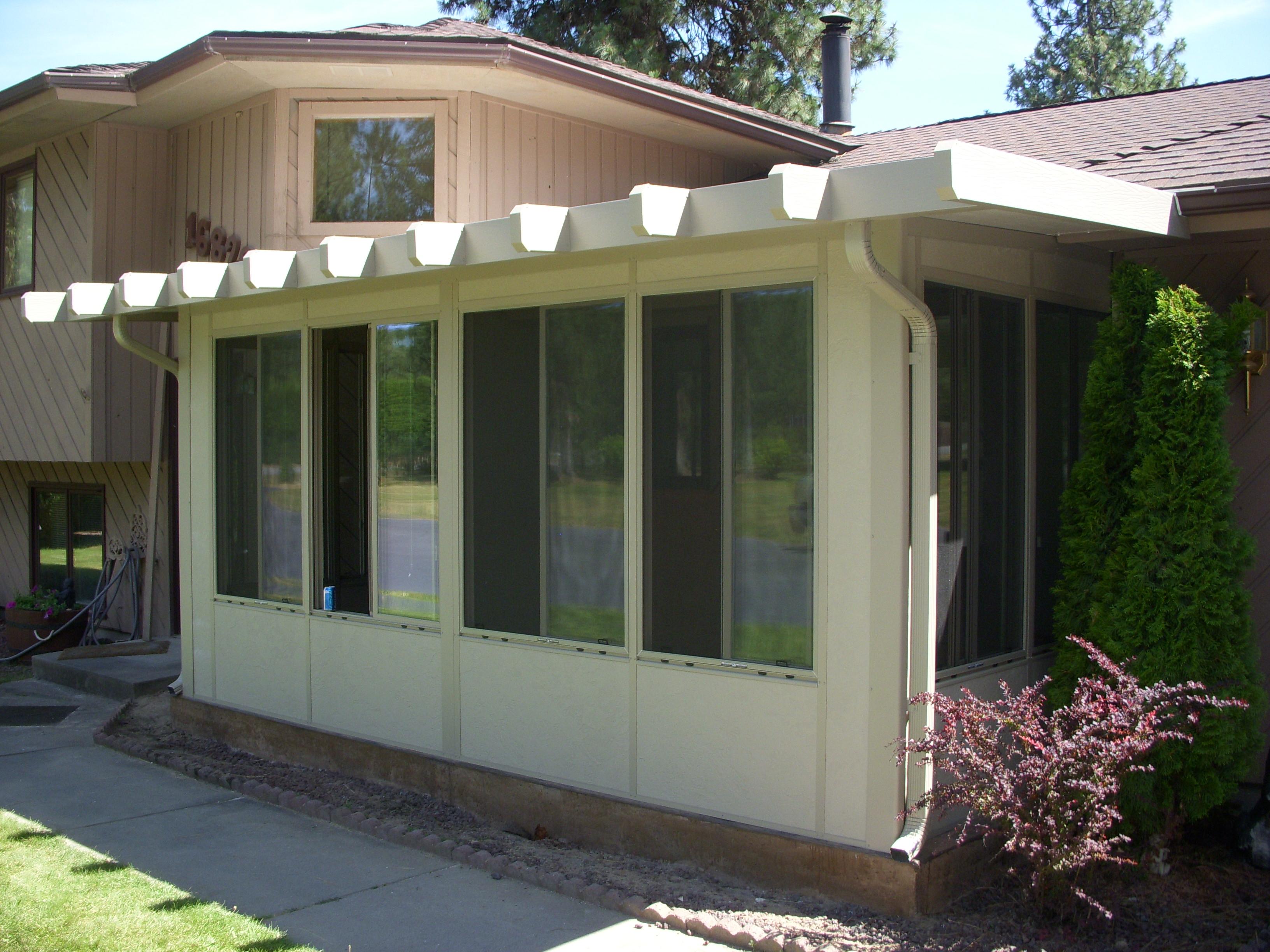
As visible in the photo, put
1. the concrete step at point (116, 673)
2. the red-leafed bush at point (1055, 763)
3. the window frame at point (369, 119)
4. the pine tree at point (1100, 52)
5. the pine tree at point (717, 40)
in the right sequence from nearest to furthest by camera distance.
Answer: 1. the red-leafed bush at point (1055, 763)
2. the window frame at point (369, 119)
3. the concrete step at point (116, 673)
4. the pine tree at point (717, 40)
5. the pine tree at point (1100, 52)

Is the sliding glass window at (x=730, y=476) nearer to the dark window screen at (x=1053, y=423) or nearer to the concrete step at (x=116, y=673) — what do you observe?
the dark window screen at (x=1053, y=423)

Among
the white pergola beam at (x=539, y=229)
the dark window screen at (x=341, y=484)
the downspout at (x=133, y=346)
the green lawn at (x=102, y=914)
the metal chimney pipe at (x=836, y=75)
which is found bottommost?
the green lawn at (x=102, y=914)

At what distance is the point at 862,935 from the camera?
14.0 feet

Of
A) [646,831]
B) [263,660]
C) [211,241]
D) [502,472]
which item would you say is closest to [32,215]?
[211,241]

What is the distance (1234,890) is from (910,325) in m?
2.58

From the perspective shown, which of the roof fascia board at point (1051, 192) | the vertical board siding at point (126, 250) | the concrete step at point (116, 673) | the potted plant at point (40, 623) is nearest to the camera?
the roof fascia board at point (1051, 192)

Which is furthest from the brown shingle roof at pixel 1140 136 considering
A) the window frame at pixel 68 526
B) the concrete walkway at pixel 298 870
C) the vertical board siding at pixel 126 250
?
the window frame at pixel 68 526

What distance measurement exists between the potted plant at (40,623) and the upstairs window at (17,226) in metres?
2.98

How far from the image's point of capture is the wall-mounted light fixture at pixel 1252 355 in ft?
17.1

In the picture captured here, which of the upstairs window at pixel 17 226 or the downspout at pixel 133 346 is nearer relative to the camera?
the downspout at pixel 133 346

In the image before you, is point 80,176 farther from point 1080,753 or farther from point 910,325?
point 1080,753

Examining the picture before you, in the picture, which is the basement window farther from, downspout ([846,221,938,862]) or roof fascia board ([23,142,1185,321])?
downspout ([846,221,938,862])

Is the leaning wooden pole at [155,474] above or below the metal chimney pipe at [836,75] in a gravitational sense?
below

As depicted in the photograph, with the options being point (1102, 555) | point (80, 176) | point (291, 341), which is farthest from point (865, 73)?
point (1102, 555)
